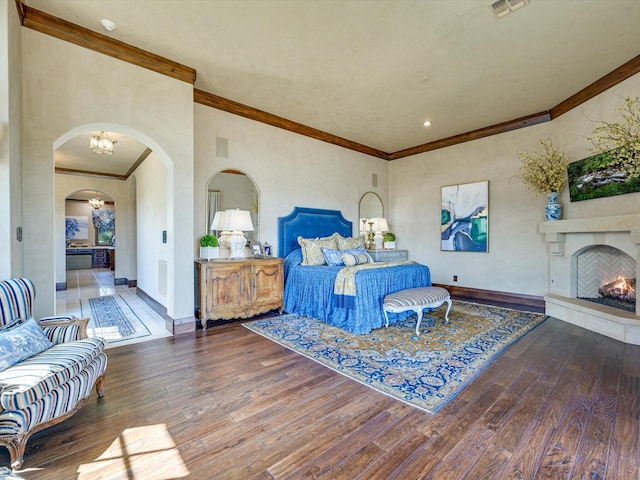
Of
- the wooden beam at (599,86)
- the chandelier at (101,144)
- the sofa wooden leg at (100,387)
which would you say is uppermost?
the wooden beam at (599,86)

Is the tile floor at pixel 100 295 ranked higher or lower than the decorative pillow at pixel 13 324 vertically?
lower

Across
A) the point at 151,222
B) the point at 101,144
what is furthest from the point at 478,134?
the point at 101,144

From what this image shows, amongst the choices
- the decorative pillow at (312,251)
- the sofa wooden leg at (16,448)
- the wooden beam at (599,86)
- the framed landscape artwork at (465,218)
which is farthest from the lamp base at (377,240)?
the sofa wooden leg at (16,448)

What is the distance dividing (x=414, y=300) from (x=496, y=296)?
2.98 meters

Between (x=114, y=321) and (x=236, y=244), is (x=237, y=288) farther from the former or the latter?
(x=114, y=321)

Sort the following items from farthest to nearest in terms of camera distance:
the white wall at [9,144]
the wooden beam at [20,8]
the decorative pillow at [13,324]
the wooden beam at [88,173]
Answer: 1. the wooden beam at [88,173]
2. the wooden beam at [20,8]
3. the white wall at [9,144]
4. the decorative pillow at [13,324]

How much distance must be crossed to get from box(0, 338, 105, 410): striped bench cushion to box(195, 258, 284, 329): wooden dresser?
5.72 feet

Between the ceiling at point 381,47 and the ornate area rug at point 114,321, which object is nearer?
the ceiling at point 381,47

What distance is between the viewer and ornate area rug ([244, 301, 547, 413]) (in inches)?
95.8

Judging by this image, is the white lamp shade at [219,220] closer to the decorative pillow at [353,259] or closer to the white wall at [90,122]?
the white wall at [90,122]

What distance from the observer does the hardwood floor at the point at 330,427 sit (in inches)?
61.5

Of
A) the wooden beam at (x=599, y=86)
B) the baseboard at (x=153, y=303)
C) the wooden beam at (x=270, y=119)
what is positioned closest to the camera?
the wooden beam at (x=599, y=86)

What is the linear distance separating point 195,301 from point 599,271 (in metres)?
5.97

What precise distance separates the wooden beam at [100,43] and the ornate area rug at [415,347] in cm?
343
